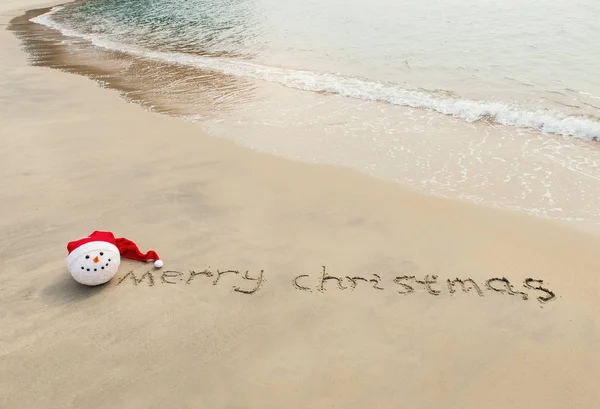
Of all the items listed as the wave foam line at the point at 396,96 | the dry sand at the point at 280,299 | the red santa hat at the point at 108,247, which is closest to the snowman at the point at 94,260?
the red santa hat at the point at 108,247

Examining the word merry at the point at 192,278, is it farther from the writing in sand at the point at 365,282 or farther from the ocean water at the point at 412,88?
the ocean water at the point at 412,88

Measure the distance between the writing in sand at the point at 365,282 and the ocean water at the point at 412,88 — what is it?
5.09ft

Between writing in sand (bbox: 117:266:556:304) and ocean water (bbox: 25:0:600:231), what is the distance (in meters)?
1.55

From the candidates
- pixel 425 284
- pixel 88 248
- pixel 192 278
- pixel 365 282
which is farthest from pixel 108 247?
pixel 425 284

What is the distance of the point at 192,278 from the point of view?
166 inches

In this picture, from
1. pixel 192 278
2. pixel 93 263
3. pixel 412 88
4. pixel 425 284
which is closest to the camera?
pixel 93 263

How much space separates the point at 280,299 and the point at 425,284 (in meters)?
1.41

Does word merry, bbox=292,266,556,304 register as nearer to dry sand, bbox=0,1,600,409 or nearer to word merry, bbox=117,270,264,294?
dry sand, bbox=0,1,600,409

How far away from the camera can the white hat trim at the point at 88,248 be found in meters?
3.95

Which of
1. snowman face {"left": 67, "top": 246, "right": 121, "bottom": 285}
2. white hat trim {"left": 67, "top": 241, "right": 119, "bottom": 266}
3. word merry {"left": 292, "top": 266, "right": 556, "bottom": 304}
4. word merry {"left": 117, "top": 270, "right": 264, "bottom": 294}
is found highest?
white hat trim {"left": 67, "top": 241, "right": 119, "bottom": 266}

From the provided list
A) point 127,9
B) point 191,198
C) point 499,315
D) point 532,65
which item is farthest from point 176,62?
point 127,9

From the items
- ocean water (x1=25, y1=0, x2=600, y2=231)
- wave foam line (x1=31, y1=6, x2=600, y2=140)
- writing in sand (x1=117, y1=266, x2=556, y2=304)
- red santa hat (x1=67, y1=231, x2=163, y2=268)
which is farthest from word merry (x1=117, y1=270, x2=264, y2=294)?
wave foam line (x1=31, y1=6, x2=600, y2=140)

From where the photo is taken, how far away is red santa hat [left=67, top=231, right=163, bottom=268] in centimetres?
400

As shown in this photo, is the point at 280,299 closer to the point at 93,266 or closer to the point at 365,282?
the point at 365,282
